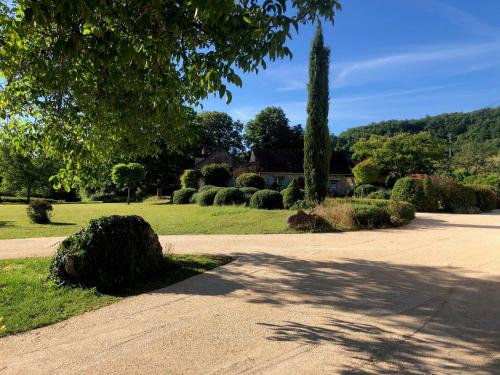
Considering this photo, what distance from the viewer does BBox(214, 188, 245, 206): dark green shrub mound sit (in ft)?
65.8

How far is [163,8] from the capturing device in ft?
13.7

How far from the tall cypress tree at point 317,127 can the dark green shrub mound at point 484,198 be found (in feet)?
31.6

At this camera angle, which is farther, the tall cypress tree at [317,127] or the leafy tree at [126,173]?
the leafy tree at [126,173]

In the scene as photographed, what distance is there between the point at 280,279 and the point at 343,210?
6.83 m

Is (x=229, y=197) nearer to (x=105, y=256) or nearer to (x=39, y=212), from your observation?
(x=39, y=212)

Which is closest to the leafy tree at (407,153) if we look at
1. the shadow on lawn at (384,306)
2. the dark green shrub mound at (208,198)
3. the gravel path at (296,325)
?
the dark green shrub mound at (208,198)

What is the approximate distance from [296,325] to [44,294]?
12.0 ft

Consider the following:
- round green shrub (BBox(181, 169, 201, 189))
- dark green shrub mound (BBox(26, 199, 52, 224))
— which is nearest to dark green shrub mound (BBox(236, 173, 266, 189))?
round green shrub (BBox(181, 169, 201, 189))

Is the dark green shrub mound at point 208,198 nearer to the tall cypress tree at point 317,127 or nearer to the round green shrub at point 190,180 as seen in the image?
the tall cypress tree at point 317,127

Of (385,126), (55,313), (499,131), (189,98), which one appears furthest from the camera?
(385,126)

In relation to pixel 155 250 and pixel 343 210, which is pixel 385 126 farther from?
pixel 155 250

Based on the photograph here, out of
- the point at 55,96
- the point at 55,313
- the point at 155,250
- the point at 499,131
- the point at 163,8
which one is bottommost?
the point at 55,313

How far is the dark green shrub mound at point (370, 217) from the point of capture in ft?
40.1

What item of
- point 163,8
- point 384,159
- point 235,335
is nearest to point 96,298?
point 235,335
